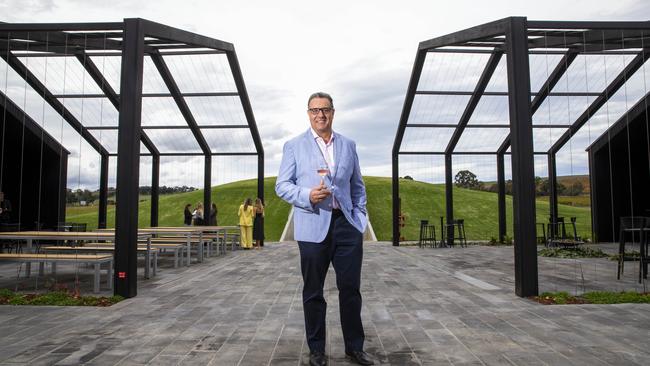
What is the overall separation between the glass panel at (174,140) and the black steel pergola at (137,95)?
0.10ft

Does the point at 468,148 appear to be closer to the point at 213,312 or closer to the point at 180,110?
the point at 180,110

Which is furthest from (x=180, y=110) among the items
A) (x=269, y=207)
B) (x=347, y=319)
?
(x=269, y=207)

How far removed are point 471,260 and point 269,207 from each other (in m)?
21.0

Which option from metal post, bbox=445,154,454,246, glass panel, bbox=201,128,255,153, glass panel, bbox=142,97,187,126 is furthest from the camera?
metal post, bbox=445,154,454,246

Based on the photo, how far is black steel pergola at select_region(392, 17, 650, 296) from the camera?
584 cm

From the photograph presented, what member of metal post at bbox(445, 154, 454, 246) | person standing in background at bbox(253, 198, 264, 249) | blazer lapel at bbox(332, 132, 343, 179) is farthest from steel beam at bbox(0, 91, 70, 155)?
metal post at bbox(445, 154, 454, 246)

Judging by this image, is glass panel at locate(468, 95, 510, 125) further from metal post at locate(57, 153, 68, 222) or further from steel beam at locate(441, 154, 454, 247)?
metal post at locate(57, 153, 68, 222)

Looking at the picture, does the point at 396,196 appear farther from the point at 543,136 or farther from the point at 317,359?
the point at 317,359

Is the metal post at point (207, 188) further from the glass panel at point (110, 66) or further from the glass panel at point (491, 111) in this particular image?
the glass panel at point (491, 111)

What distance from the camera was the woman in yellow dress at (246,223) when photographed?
13.5 meters

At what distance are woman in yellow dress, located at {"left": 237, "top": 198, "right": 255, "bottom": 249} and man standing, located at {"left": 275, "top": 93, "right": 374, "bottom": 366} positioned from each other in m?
10.7

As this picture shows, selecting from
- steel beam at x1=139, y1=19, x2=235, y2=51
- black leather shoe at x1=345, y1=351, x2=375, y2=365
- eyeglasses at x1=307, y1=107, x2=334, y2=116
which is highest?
steel beam at x1=139, y1=19, x2=235, y2=51

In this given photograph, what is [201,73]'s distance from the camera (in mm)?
10617

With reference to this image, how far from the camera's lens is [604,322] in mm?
4156
